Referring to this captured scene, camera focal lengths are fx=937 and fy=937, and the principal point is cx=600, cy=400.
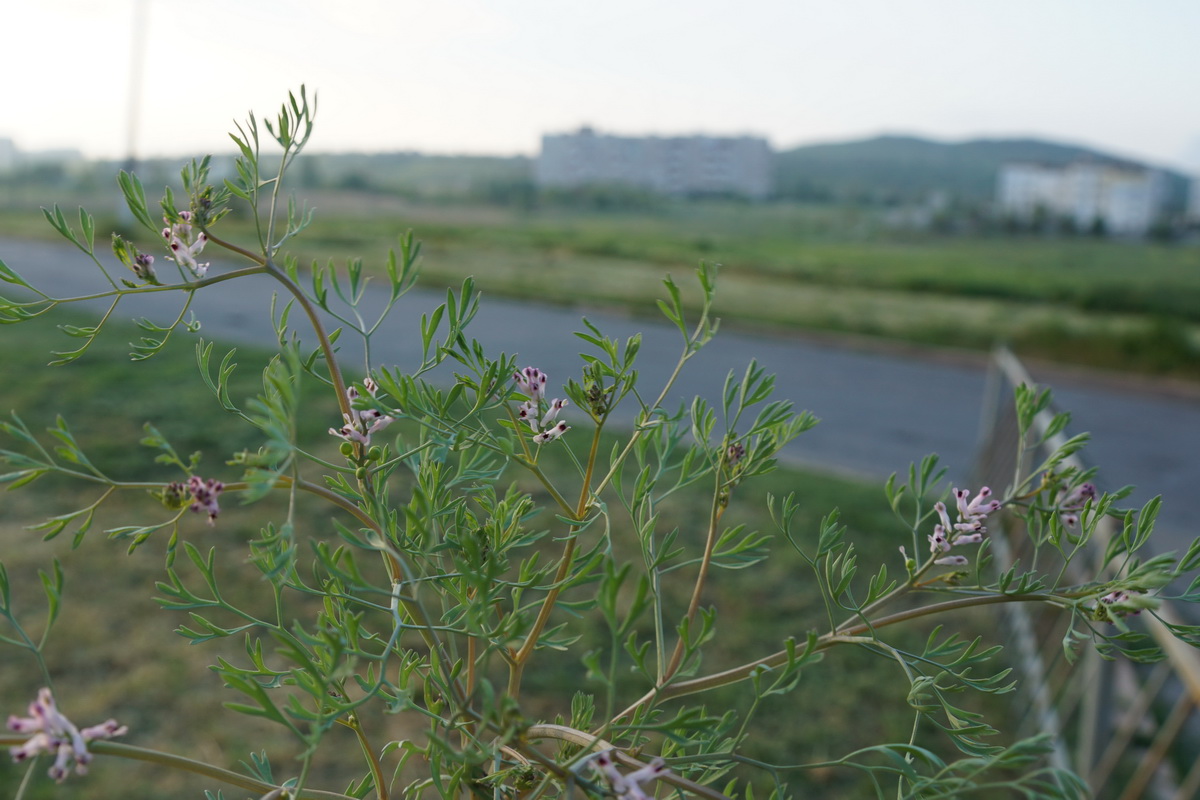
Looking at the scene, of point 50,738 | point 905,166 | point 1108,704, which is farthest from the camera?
point 905,166

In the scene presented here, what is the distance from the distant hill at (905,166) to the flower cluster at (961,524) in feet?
88.4

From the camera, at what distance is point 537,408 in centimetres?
69

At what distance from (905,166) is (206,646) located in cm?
4631

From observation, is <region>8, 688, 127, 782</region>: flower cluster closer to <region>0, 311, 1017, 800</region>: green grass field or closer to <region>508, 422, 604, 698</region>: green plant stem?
<region>508, 422, 604, 698</region>: green plant stem

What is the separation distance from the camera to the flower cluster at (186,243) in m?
0.64

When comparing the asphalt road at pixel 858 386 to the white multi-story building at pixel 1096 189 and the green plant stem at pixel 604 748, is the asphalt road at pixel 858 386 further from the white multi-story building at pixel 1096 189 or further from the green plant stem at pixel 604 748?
the white multi-story building at pixel 1096 189

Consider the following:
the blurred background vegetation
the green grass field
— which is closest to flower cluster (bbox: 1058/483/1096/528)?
the green grass field

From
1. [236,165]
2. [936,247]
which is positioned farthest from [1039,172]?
[236,165]

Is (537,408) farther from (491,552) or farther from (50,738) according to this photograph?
(50,738)

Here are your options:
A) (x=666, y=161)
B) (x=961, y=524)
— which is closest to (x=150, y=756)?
(x=961, y=524)

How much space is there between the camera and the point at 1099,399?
1073 cm

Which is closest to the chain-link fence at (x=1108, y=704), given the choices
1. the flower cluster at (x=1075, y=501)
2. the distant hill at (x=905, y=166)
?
the flower cluster at (x=1075, y=501)

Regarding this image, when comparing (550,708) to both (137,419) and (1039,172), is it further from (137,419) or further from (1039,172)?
(1039,172)

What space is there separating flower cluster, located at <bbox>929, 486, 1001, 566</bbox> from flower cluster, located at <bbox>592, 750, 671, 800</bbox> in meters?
0.29
